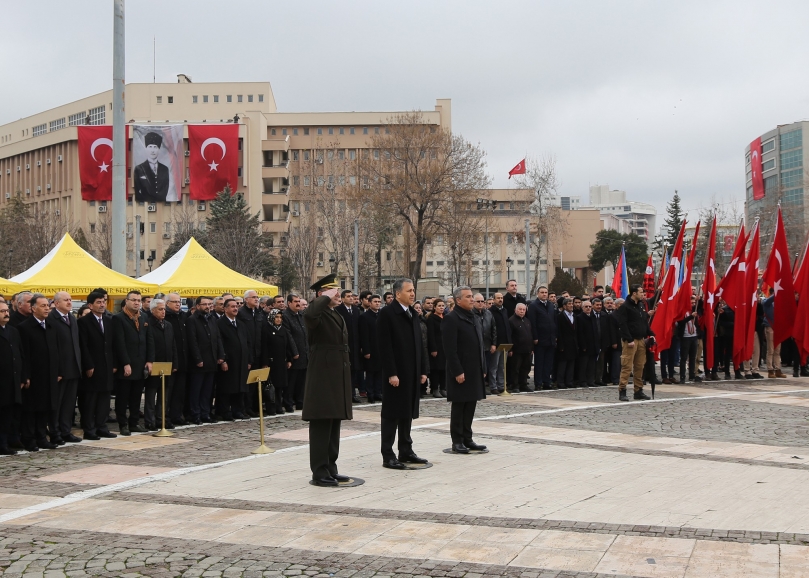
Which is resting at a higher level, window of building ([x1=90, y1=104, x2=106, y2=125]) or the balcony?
window of building ([x1=90, y1=104, x2=106, y2=125])

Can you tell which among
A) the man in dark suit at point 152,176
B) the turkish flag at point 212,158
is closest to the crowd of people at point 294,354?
the turkish flag at point 212,158

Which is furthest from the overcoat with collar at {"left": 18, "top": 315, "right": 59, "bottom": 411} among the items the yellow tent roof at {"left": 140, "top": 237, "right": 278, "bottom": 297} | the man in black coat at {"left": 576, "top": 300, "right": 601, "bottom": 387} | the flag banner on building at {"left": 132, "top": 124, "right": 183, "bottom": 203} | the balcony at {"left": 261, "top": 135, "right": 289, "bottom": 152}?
the balcony at {"left": 261, "top": 135, "right": 289, "bottom": 152}

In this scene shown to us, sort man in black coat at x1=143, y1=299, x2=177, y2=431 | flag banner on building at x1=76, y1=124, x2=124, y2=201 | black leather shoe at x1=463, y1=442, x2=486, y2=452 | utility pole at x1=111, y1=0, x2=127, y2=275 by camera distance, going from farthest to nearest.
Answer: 1. flag banner on building at x1=76, y1=124, x2=124, y2=201
2. utility pole at x1=111, y1=0, x2=127, y2=275
3. man in black coat at x1=143, y1=299, x2=177, y2=431
4. black leather shoe at x1=463, y1=442, x2=486, y2=452

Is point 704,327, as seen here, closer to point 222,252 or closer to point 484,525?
point 484,525

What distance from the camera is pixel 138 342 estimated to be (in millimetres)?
14109

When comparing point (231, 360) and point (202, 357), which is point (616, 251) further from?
point (202, 357)

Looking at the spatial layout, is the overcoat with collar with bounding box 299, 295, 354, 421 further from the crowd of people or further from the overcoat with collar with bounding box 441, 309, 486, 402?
the overcoat with collar with bounding box 441, 309, 486, 402

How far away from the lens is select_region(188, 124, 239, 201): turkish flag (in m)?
94.1

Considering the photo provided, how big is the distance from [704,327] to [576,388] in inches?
156

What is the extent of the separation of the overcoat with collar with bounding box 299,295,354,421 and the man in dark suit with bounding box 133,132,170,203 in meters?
88.9

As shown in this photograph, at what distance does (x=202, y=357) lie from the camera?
599 inches

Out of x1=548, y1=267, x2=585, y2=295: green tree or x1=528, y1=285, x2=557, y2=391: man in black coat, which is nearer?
x1=528, y1=285, x2=557, y2=391: man in black coat

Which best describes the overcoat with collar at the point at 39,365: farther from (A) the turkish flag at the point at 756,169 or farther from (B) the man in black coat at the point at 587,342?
(A) the turkish flag at the point at 756,169

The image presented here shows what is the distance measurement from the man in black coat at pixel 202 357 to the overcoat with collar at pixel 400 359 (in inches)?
209
